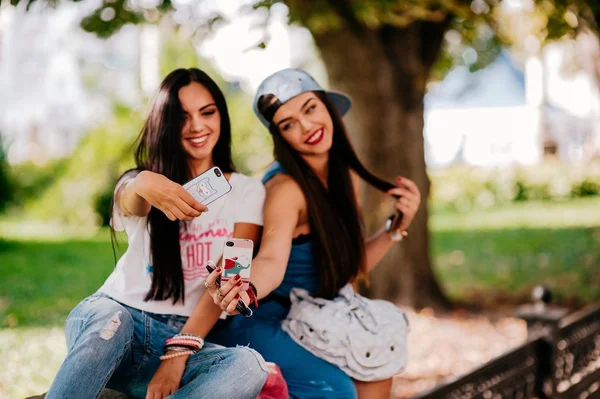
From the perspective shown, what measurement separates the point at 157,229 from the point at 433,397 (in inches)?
82.6

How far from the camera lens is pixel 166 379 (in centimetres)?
236

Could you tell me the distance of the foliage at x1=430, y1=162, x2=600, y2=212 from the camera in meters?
21.9

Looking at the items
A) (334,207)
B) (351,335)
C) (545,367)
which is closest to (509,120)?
(545,367)

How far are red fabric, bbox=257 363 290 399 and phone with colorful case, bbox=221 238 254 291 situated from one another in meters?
0.48

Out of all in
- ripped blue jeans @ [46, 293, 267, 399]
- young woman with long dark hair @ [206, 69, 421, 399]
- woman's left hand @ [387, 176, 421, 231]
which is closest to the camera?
ripped blue jeans @ [46, 293, 267, 399]

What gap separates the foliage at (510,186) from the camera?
861 inches

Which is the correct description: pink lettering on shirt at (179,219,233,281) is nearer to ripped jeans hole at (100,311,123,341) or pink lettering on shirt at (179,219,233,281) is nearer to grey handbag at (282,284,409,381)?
ripped jeans hole at (100,311,123,341)

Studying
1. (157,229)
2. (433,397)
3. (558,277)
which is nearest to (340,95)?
(157,229)

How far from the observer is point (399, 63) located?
7.86m

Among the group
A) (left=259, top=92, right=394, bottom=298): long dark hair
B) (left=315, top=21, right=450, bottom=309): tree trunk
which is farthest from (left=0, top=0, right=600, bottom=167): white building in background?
(left=259, top=92, right=394, bottom=298): long dark hair

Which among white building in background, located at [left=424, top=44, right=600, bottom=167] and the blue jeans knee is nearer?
the blue jeans knee

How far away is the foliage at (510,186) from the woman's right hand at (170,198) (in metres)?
19.9

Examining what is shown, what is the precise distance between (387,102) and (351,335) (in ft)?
17.3

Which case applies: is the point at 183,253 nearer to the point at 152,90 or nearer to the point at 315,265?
the point at 315,265
